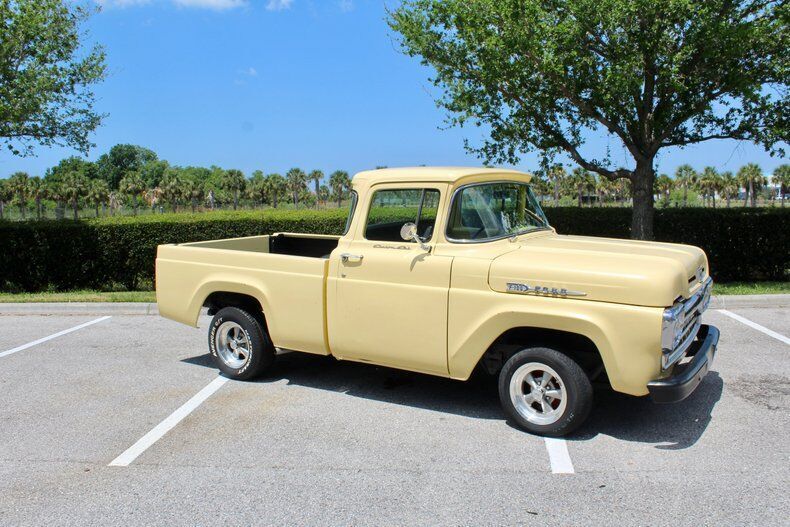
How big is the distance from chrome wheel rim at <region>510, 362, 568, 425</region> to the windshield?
3.69 ft

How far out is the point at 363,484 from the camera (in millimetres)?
4129

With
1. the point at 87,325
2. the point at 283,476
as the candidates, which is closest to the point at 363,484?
the point at 283,476

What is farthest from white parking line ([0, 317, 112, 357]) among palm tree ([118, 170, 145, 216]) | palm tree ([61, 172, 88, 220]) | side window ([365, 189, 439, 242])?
palm tree ([118, 170, 145, 216])

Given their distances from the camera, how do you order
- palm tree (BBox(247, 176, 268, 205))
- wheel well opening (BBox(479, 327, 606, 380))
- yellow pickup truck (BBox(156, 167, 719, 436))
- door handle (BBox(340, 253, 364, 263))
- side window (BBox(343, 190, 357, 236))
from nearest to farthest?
yellow pickup truck (BBox(156, 167, 719, 436)) < wheel well opening (BBox(479, 327, 606, 380)) < door handle (BBox(340, 253, 364, 263)) < side window (BBox(343, 190, 357, 236)) < palm tree (BBox(247, 176, 268, 205))

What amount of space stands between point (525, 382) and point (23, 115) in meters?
11.9

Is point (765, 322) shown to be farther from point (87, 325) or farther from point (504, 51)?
point (87, 325)

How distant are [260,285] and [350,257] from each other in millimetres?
1044

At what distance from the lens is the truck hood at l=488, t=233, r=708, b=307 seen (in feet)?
14.0

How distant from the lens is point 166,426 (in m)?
5.21

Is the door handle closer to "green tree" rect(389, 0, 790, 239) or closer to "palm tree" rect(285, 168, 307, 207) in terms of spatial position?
"green tree" rect(389, 0, 790, 239)

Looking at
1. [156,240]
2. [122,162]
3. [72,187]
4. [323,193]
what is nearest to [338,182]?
[323,193]

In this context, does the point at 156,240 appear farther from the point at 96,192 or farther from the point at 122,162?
the point at 122,162

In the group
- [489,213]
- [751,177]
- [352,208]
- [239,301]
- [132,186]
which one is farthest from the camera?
[132,186]

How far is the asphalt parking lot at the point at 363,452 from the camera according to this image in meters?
3.80
